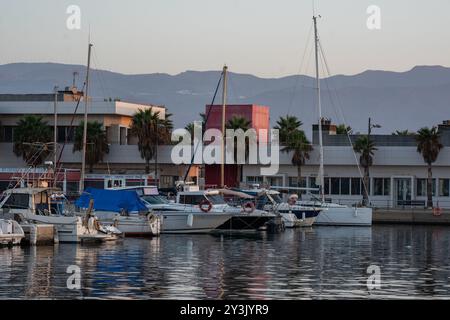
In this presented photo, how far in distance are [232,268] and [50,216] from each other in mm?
15501

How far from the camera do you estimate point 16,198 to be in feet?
199

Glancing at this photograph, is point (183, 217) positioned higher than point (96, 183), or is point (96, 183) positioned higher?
point (96, 183)

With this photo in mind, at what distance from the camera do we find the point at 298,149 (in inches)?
3907

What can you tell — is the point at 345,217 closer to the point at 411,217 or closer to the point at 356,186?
the point at 411,217

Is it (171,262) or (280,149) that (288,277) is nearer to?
(171,262)

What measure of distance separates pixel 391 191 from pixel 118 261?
5424 cm

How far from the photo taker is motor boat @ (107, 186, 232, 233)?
6838 cm

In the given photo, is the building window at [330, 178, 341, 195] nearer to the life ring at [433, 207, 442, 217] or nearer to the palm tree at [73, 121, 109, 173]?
the life ring at [433, 207, 442, 217]

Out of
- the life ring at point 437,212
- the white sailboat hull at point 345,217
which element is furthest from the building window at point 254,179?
the white sailboat hull at point 345,217

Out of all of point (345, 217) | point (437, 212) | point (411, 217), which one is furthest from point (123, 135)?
point (437, 212)

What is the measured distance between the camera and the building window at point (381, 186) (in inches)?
3925

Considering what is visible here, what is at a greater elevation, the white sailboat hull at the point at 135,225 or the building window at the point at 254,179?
the building window at the point at 254,179

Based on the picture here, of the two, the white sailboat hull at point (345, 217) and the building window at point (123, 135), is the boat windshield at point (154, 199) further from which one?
the building window at point (123, 135)
